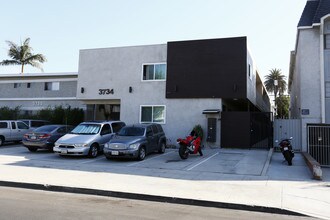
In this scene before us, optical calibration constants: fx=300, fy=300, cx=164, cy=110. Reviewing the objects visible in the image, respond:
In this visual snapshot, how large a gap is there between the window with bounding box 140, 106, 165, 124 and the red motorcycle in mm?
4745

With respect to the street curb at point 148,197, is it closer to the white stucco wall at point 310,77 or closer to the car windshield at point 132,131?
the car windshield at point 132,131

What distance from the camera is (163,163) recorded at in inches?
518

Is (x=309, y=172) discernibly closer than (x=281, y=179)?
No

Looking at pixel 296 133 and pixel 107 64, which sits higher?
pixel 107 64

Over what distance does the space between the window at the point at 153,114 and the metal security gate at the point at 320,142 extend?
876cm

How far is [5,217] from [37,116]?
21.0 meters

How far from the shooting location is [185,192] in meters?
7.98

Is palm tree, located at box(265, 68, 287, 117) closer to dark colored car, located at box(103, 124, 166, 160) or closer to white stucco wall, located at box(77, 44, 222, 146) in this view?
white stucco wall, located at box(77, 44, 222, 146)

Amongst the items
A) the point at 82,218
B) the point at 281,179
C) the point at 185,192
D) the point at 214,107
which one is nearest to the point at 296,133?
the point at 214,107

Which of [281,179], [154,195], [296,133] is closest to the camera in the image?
[154,195]

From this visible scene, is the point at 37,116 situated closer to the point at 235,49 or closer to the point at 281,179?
the point at 235,49

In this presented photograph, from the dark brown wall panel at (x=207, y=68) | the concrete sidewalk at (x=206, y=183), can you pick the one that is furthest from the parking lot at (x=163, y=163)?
the dark brown wall panel at (x=207, y=68)

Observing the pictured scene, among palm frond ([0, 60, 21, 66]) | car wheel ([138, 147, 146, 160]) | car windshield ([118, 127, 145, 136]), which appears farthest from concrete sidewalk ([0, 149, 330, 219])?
palm frond ([0, 60, 21, 66])

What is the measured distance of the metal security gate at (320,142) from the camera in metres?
14.7
